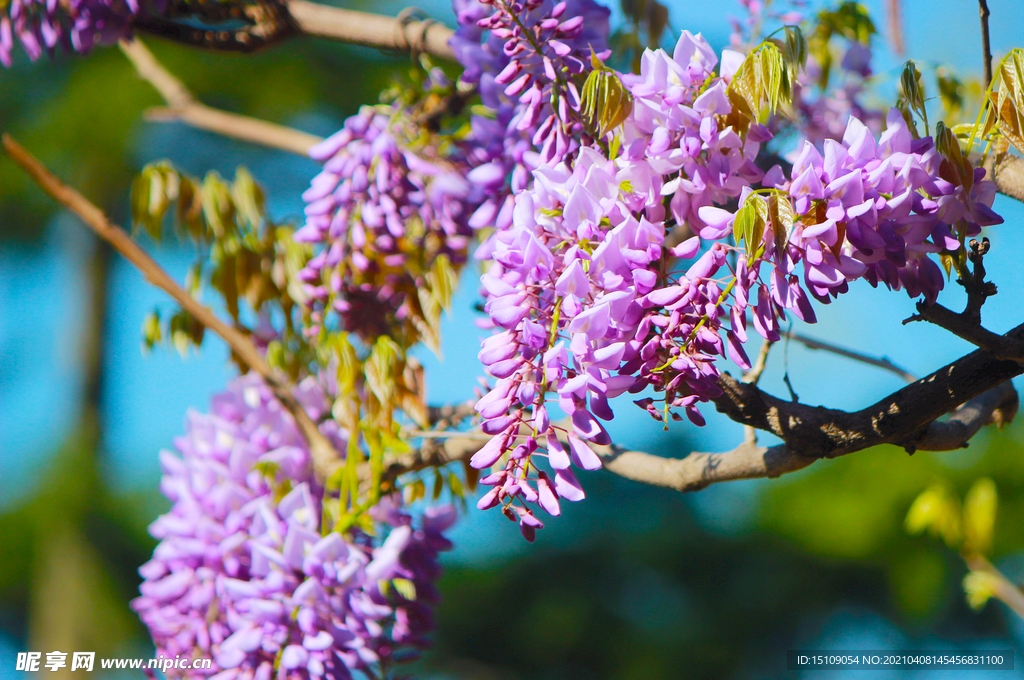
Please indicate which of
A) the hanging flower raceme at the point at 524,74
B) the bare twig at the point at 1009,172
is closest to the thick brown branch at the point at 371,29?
the hanging flower raceme at the point at 524,74

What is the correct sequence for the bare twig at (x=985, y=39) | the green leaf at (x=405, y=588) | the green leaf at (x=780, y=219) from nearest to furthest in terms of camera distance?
the green leaf at (x=780, y=219) < the bare twig at (x=985, y=39) < the green leaf at (x=405, y=588)

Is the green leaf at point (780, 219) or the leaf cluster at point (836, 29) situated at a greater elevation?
the leaf cluster at point (836, 29)

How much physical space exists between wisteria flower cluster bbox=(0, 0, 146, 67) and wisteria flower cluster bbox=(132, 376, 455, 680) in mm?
465

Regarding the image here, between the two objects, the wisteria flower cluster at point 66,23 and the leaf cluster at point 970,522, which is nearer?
the wisteria flower cluster at point 66,23

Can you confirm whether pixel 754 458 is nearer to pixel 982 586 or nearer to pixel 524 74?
pixel 524 74

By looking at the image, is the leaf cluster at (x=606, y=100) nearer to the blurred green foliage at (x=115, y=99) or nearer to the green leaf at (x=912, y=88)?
the green leaf at (x=912, y=88)

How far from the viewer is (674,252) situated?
470 mm

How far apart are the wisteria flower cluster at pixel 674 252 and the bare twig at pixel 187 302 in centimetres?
46

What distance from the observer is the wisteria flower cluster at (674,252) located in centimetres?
44

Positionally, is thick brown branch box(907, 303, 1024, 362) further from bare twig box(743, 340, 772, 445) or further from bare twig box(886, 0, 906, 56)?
bare twig box(886, 0, 906, 56)

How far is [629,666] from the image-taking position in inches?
172

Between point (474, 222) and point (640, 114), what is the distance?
0.29 m

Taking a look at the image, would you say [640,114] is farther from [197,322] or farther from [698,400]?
[197,322]

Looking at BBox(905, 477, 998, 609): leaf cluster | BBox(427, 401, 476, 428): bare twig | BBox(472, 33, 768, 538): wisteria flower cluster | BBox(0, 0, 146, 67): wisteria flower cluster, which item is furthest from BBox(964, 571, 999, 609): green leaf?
BBox(0, 0, 146, 67): wisteria flower cluster
